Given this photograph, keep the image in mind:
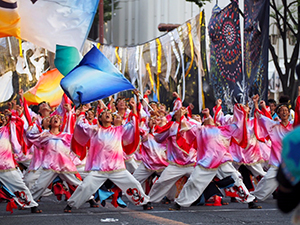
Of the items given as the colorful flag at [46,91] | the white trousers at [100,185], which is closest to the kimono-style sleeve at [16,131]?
the white trousers at [100,185]

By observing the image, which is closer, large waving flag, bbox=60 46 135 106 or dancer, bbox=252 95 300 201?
large waving flag, bbox=60 46 135 106

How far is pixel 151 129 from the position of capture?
10.9 meters

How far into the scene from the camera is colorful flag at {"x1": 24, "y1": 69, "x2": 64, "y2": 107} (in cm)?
1138

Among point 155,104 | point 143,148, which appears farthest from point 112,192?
point 155,104

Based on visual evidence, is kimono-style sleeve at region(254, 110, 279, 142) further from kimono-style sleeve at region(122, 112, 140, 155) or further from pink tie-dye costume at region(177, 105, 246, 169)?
kimono-style sleeve at region(122, 112, 140, 155)

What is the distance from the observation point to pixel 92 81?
7.98m

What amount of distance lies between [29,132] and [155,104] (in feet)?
11.1

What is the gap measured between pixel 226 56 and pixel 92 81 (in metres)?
4.16

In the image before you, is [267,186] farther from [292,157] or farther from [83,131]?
[292,157]

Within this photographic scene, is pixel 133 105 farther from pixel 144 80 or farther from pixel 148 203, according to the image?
pixel 144 80

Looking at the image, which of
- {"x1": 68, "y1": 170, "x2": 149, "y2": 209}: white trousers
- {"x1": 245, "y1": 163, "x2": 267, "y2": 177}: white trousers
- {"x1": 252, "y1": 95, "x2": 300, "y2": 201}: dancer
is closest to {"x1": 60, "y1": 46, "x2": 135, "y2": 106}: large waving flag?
{"x1": 68, "y1": 170, "x2": 149, "y2": 209}: white trousers

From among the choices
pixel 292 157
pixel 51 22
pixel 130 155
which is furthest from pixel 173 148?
pixel 292 157

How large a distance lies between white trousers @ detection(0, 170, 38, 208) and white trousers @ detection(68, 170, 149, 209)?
61 cm

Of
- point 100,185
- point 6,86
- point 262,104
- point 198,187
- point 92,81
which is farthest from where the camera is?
point 6,86
